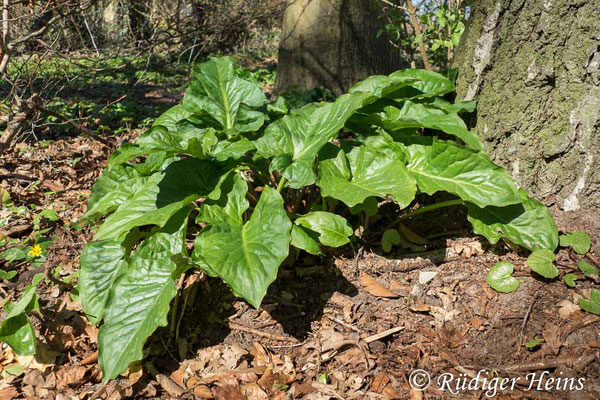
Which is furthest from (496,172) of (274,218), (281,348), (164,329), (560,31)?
(164,329)

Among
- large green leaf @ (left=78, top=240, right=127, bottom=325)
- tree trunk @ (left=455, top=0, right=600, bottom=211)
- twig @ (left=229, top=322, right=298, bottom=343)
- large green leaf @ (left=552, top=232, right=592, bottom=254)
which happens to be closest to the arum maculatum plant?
large green leaf @ (left=78, top=240, right=127, bottom=325)

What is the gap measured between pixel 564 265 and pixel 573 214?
39 centimetres

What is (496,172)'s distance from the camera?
8.47 ft

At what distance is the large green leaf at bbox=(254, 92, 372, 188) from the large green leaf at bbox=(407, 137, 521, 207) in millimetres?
483

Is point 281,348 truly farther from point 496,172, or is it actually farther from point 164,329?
point 496,172

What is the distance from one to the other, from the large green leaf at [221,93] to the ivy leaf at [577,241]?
1.97 metres

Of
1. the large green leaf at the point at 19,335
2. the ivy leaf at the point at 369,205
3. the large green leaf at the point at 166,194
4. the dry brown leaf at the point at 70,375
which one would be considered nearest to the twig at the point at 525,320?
the ivy leaf at the point at 369,205

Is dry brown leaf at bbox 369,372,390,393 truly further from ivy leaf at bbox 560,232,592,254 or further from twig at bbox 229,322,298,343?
ivy leaf at bbox 560,232,592,254

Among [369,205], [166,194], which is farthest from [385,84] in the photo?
[166,194]

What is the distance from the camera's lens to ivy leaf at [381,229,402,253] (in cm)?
289

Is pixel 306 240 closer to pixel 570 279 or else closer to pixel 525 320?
pixel 525 320

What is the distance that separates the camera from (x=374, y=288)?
8.93 feet

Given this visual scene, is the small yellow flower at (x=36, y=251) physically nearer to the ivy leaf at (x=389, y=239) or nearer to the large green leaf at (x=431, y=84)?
the ivy leaf at (x=389, y=239)

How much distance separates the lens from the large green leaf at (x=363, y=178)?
2406 millimetres
